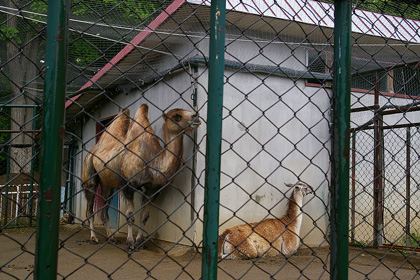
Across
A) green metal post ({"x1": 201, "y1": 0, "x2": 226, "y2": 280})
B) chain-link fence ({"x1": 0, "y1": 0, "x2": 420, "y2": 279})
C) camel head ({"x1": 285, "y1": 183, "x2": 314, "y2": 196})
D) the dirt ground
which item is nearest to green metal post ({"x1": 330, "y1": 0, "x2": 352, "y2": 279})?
green metal post ({"x1": 201, "y1": 0, "x2": 226, "y2": 280})

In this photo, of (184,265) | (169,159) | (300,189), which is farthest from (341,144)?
(300,189)

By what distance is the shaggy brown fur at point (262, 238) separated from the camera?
5274 mm

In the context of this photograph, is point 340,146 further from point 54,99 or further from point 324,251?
point 324,251

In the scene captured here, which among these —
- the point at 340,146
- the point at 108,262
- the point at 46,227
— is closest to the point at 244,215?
the point at 108,262

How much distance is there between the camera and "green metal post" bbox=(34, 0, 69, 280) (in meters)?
1.44

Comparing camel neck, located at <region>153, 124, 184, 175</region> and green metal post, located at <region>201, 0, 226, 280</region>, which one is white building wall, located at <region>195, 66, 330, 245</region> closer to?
camel neck, located at <region>153, 124, 184, 175</region>

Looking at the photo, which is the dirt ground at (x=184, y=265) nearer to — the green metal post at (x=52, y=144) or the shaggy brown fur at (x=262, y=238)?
the shaggy brown fur at (x=262, y=238)

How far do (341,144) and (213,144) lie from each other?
0.69 metres

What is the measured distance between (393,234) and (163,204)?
452cm

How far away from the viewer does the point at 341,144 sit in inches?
78.4

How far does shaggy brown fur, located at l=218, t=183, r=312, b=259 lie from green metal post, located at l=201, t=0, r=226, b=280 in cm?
339

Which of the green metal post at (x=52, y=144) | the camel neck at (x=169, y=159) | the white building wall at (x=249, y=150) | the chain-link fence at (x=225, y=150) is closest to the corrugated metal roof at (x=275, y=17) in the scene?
the chain-link fence at (x=225, y=150)

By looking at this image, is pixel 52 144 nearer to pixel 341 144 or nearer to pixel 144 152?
pixel 341 144

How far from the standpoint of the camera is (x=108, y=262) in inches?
209
